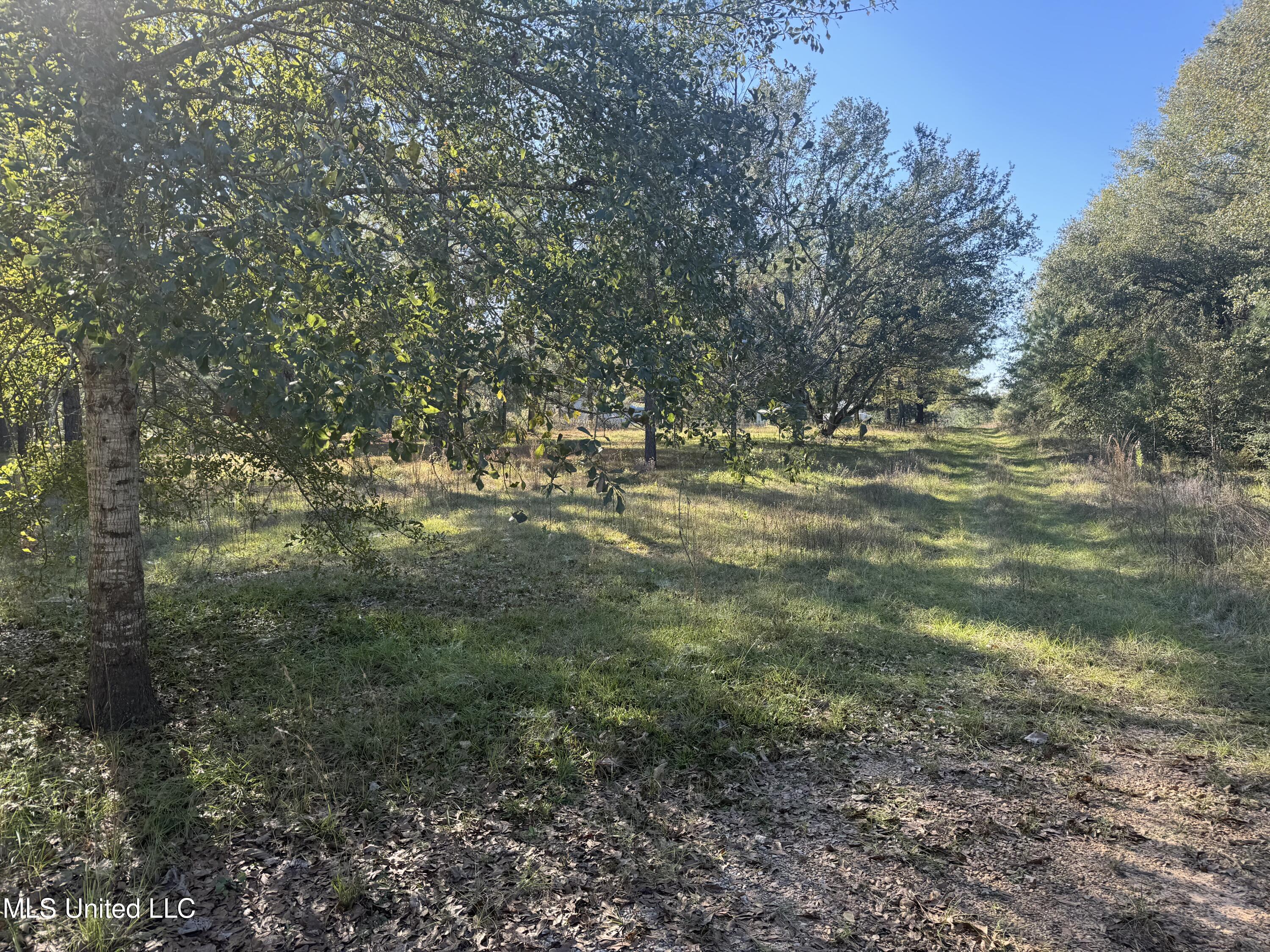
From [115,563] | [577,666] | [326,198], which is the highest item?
[326,198]

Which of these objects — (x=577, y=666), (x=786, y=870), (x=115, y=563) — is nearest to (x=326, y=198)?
(x=115, y=563)

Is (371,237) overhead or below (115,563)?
overhead

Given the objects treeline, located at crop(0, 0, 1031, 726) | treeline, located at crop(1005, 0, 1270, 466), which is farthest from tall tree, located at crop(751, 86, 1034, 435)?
treeline, located at crop(0, 0, 1031, 726)

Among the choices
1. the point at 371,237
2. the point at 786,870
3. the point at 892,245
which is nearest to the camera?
the point at 786,870

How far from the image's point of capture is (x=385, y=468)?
19.2 m

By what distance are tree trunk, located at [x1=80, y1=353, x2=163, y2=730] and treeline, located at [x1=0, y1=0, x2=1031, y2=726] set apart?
2cm

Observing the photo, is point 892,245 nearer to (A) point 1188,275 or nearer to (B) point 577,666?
(A) point 1188,275

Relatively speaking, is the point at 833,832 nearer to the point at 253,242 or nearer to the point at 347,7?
the point at 253,242

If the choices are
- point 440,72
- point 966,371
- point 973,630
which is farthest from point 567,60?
point 966,371

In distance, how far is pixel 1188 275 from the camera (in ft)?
72.8

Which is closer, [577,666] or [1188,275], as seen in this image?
[577,666]

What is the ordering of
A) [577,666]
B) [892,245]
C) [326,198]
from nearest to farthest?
[326,198], [577,666], [892,245]

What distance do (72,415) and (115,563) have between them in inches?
98.9

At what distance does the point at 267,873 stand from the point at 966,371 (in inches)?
1777
